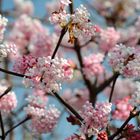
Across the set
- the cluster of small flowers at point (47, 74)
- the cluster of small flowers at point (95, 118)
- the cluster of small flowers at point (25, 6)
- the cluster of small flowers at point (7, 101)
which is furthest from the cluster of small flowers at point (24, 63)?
the cluster of small flowers at point (25, 6)

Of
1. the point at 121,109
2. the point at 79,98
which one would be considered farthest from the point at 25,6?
the point at 121,109

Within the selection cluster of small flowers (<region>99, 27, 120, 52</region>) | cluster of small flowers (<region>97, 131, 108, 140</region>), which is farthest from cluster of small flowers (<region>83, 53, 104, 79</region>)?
cluster of small flowers (<region>97, 131, 108, 140</region>)

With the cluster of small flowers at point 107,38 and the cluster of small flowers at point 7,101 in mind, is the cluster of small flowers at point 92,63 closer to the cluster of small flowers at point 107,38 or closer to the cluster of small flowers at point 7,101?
the cluster of small flowers at point 107,38

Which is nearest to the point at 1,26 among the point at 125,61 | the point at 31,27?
the point at 125,61

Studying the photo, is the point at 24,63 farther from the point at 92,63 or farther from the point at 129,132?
the point at 92,63

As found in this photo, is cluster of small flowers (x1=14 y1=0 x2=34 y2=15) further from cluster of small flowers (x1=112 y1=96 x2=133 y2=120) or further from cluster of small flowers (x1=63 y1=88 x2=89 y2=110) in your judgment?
cluster of small flowers (x1=112 y1=96 x2=133 y2=120)

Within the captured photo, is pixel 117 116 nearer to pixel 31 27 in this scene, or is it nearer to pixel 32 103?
pixel 32 103
